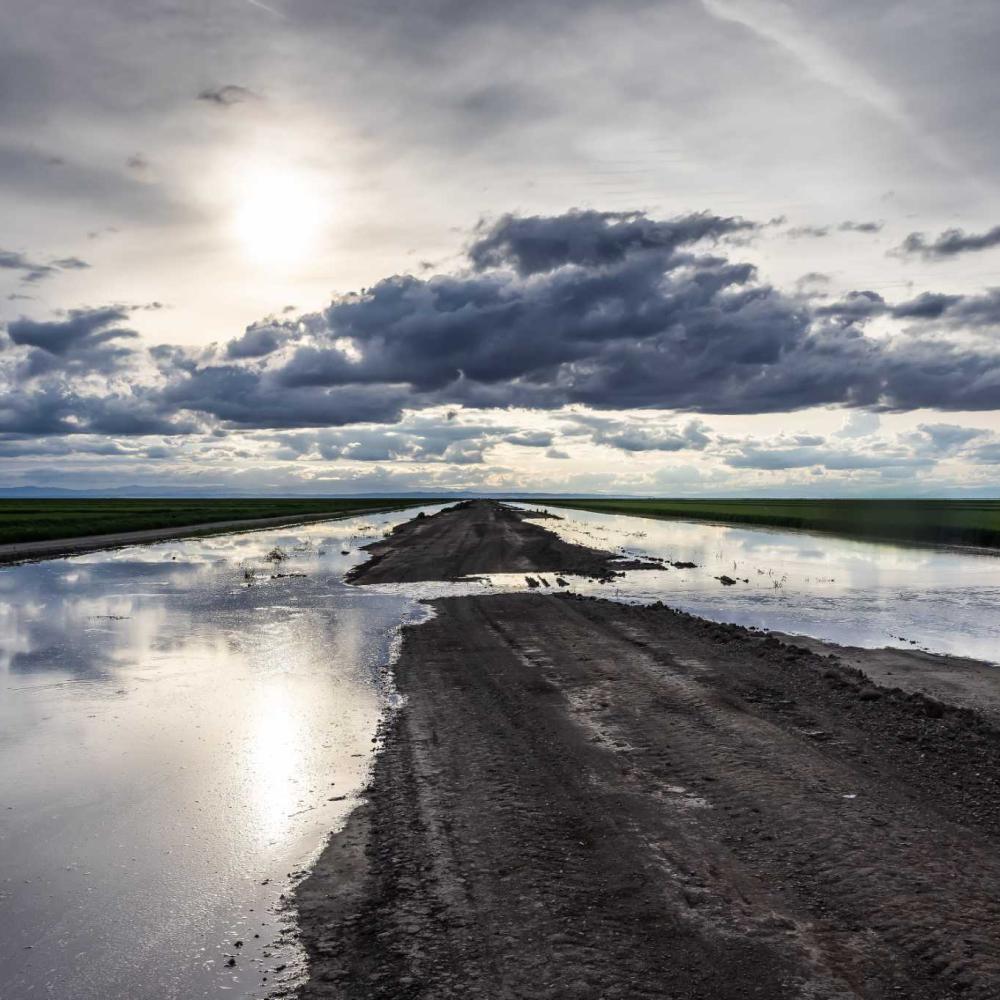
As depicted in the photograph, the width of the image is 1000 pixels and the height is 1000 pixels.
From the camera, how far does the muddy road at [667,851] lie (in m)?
5.50

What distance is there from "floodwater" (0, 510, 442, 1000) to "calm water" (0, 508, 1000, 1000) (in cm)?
2

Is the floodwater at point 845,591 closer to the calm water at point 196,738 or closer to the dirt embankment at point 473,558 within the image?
the calm water at point 196,738

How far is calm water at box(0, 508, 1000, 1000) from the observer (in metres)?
6.00

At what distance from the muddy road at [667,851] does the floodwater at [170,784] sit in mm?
642

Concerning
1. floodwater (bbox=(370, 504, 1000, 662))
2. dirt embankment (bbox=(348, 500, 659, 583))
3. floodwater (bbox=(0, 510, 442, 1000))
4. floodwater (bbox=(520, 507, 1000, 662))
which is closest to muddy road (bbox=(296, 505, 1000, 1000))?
floodwater (bbox=(0, 510, 442, 1000))

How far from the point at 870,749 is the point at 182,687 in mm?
11307

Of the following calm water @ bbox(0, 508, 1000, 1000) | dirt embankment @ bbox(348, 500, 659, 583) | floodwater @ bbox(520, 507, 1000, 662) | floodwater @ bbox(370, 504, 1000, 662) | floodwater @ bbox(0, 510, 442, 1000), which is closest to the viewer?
floodwater @ bbox(0, 510, 442, 1000)

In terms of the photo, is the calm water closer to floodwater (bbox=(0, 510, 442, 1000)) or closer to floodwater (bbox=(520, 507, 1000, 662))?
floodwater (bbox=(0, 510, 442, 1000))

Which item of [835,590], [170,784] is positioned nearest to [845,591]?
[835,590]

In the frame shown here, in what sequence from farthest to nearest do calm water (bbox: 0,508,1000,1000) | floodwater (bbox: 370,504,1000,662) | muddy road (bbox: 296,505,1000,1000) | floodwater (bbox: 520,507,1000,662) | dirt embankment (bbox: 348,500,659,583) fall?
dirt embankment (bbox: 348,500,659,583) → floodwater (bbox: 370,504,1000,662) → floodwater (bbox: 520,507,1000,662) → calm water (bbox: 0,508,1000,1000) → muddy road (bbox: 296,505,1000,1000)

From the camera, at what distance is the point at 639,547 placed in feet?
168

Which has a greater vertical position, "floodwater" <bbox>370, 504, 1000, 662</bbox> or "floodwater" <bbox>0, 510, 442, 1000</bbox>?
"floodwater" <bbox>370, 504, 1000, 662</bbox>

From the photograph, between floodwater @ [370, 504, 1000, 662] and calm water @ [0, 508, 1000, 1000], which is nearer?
calm water @ [0, 508, 1000, 1000]

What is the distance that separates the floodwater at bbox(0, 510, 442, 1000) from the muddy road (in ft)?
2.11
